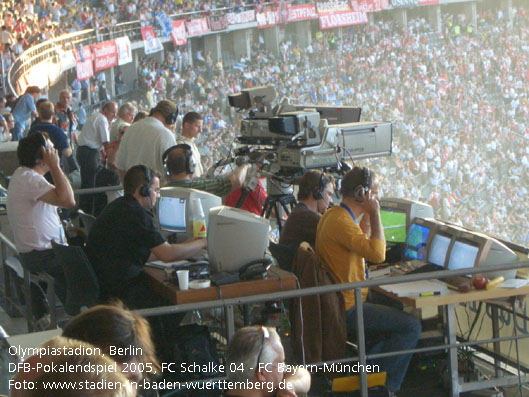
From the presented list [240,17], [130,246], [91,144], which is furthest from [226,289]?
[240,17]

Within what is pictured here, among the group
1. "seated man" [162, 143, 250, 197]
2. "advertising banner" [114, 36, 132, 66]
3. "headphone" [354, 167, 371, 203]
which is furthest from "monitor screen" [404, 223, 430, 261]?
"advertising banner" [114, 36, 132, 66]

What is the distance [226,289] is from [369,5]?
66.0 feet

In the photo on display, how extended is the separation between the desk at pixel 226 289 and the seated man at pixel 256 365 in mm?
849

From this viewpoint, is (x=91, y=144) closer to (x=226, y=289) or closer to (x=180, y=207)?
(x=180, y=207)

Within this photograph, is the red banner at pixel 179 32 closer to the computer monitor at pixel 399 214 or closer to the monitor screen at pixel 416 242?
the computer monitor at pixel 399 214

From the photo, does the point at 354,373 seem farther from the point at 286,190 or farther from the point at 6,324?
the point at 6,324

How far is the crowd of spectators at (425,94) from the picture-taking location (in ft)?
61.4

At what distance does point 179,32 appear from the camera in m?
17.7

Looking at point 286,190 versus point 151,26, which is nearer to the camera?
point 286,190

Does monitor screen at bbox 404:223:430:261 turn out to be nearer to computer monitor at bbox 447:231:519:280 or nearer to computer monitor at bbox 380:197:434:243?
computer monitor at bbox 380:197:434:243

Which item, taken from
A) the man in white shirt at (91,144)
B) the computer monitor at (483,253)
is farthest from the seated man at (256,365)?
the man in white shirt at (91,144)

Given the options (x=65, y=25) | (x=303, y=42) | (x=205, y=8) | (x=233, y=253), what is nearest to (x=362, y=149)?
(x=233, y=253)

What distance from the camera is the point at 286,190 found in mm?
4484

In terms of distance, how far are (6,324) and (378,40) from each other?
2055 centimetres
